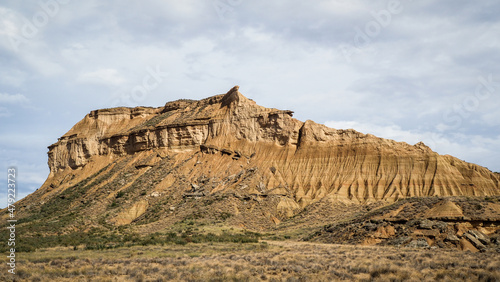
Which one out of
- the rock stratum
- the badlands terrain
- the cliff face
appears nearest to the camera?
the badlands terrain

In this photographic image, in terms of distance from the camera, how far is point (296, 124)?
7712 centimetres

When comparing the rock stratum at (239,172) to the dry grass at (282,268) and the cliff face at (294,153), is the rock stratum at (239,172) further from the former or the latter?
the dry grass at (282,268)

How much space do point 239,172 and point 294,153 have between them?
10.1m

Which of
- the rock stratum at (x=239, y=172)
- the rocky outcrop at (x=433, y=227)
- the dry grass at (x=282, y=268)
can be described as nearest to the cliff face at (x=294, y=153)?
the rock stratum at (x=239, y=172)

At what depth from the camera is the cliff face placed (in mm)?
62781

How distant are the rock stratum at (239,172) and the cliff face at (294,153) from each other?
0.55 feet

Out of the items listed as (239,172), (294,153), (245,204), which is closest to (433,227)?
(245,204)

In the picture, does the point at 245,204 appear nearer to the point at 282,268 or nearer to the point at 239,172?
the point at 239,172

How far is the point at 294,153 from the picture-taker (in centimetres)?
7375

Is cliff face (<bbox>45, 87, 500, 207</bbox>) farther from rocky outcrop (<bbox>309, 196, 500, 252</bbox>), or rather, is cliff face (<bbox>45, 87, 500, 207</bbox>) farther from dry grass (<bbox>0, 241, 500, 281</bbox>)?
dry grass (<bbox>0, 241, 500, 281</bbox>)

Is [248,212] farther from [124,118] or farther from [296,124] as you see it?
[124,118]

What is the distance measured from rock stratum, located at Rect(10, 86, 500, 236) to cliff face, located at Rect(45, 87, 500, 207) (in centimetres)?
17

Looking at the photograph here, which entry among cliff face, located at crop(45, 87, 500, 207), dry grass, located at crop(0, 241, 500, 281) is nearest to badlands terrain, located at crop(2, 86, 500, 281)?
dry grass, located at crop(0, 241, 500, 281)

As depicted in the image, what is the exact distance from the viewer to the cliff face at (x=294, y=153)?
206 ft
